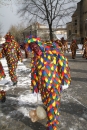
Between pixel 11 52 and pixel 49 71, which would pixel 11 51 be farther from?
pixel 49 71

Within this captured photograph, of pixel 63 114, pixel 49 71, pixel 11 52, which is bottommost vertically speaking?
pixel 63 114

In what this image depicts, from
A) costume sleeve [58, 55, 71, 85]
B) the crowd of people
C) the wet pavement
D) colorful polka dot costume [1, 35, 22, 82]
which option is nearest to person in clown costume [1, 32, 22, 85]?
colorful polka dot costume [1, 35, 22, 82]

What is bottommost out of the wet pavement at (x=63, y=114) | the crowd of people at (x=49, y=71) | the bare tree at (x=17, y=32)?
the wet pavement at (x=63, y=114)

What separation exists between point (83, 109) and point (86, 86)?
206 centimetres

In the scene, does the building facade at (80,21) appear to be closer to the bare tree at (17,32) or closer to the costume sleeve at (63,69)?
the bare tree at (17,32)

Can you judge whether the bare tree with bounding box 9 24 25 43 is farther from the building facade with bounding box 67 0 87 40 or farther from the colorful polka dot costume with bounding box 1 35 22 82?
the colorful polka dot costume with bounding box 1 35 22 82

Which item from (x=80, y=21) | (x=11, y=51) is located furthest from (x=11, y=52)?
(x=80, y=21)

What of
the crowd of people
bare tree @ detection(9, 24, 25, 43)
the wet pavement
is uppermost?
bare tree @ detection(9, 24, 25, 43)

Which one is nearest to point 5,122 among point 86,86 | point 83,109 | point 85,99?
point 83,109

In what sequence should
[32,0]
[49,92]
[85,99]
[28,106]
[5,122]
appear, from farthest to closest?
[32,0] → [85,99] → [28,106] → [5,122] → [49,92]

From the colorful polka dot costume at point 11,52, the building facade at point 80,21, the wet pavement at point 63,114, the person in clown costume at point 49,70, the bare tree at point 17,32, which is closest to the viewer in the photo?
the person in clown costume at point 49,70

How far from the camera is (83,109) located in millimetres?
4102

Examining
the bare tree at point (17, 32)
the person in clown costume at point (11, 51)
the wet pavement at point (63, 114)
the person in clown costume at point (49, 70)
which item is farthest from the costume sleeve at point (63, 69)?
the bare tree at point (17, 32)

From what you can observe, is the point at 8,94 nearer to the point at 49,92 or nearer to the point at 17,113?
the point at 17,113
